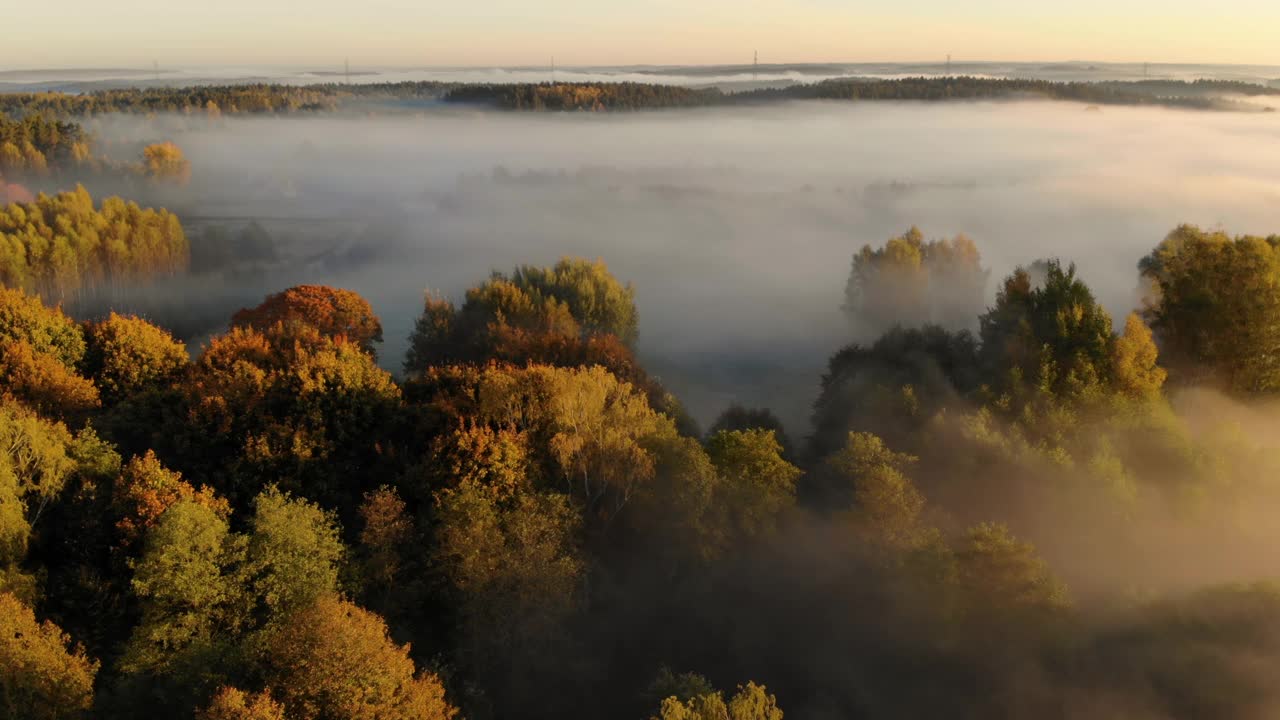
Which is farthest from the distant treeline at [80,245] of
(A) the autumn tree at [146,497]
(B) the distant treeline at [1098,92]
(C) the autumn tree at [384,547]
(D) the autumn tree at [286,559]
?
(B) the distant treeline at [1098,92]

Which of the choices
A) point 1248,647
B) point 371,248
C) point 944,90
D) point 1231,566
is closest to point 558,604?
point 1248,647

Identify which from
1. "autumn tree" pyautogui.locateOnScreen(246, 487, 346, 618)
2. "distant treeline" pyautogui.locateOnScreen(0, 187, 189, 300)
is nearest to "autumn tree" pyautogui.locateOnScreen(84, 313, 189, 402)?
"autumn tree" pyautogui.locateOnScreen(246, 487, 346, 618)

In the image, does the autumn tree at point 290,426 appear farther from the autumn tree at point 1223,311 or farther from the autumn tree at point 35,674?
the autumn tree at point 1223,311

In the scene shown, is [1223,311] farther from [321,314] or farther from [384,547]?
[321,314]

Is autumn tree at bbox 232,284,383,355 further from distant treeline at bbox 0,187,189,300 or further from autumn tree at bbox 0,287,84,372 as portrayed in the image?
distant treeline at bbox 0,187,189,300

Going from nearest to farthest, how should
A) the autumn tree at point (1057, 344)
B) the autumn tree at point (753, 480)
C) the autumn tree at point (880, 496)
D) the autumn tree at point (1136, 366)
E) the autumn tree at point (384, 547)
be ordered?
the autumn tree at point (384, 547), the autumn tree at point (880, 496), the autumn tree at point (753, 480), the autumn tree at point (1136, 366), the autumn tree at point (1057, 344)

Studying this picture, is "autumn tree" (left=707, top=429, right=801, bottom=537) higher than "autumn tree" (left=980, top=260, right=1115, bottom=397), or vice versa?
"autumn tree" (left=980, top=260, right=1115, bottom=397)
